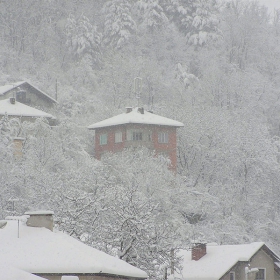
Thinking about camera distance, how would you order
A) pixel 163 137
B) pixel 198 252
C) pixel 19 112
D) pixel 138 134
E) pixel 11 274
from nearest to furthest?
pixel 11 274, pixel 198 252, pixel 138 134, pixel 163 137, pixel 19 112

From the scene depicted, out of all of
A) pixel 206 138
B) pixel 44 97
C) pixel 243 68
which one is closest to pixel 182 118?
pixel 206 138

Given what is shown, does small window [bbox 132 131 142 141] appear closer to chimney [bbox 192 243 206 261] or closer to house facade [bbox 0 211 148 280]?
chimney [bbox 192 243 206 261]

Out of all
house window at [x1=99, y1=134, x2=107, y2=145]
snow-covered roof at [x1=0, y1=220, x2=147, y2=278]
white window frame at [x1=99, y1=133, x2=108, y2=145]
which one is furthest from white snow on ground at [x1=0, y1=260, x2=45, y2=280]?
house window at [x1=99, y1=134, x2=107, y2=145]

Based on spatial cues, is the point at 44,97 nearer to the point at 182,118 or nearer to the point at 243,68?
the point at 182,118

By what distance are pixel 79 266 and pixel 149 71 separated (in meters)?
80.6

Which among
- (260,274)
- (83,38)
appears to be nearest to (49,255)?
(260,274)

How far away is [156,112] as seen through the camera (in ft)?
284

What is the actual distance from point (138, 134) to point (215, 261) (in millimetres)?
29206

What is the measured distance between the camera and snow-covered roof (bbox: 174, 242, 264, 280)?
1767 inches

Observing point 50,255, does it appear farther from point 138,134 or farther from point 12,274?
point 138,134

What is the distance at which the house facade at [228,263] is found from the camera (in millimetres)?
45062

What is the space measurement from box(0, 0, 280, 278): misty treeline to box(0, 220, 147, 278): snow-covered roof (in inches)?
249

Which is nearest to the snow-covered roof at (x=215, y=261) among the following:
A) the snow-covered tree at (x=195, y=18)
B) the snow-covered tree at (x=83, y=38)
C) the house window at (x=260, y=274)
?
the house window at (x=260, y=274)

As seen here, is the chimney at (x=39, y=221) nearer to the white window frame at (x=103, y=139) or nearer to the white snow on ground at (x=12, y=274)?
the white snow on ground at (x=12, y=274)
